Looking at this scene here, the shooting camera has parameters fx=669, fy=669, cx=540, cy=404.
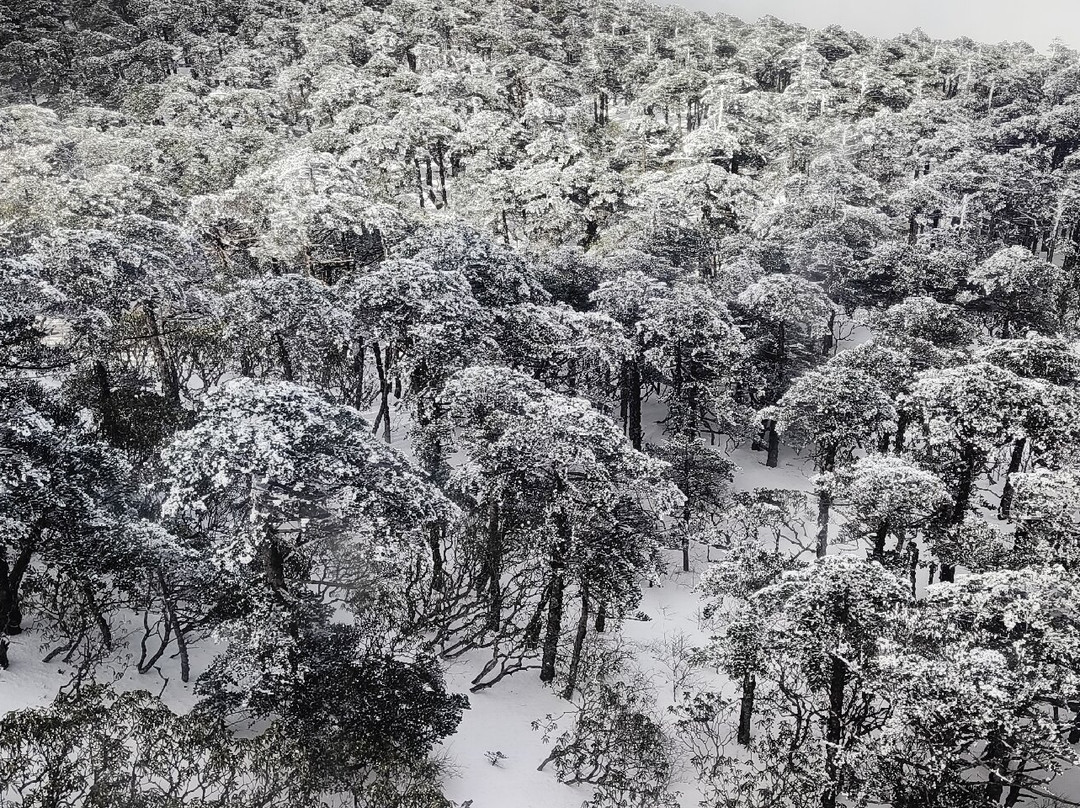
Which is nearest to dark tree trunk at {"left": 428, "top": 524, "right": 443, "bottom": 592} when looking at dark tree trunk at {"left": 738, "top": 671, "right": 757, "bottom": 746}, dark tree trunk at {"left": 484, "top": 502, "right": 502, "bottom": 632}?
dark tree trunk at {"left": 484, "top": 502, "right": 502, "bottom": 632}

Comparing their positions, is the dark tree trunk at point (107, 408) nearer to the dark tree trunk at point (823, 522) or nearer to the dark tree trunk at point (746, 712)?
the dark tree trunk at point (746, 712)

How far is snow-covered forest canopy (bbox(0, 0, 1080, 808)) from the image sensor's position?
1591cm

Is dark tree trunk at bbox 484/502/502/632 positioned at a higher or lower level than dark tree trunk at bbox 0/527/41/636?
lower

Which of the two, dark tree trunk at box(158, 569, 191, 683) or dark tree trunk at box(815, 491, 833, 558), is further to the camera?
dark tree trunk at box(815, 491, 833, 558)

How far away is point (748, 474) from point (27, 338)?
3413 cm

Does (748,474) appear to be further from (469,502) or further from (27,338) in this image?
(27,338)

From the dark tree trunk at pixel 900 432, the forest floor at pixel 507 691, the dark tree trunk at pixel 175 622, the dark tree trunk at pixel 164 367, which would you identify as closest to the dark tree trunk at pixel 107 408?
the dark tree trunk at pixel 164 367

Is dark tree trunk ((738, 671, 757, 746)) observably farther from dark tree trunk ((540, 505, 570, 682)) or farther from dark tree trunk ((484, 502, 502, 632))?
dark tree trunk ((484, 502, 502, 632))

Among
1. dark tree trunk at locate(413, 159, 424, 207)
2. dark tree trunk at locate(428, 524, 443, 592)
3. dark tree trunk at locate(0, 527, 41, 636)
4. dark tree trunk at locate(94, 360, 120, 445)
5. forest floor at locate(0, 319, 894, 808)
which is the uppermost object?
dark tree trunk at locate(413, 159, 424, 207)

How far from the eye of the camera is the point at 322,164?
40.1 meters

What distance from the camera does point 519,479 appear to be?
71.1ft

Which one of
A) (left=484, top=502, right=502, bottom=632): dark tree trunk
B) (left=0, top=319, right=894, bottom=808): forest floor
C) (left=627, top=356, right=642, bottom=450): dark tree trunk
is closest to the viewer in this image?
(left=0, top=319, right=894, bottom=808): forest floor

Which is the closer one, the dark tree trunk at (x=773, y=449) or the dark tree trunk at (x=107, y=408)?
the dark tree trunk at (x=107, y=408)

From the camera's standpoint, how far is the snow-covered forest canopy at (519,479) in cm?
1591
